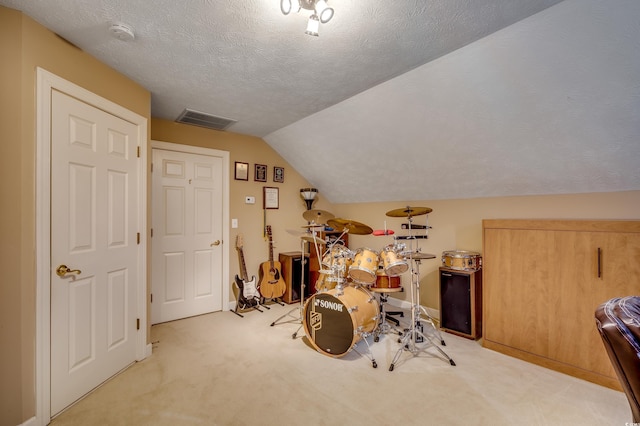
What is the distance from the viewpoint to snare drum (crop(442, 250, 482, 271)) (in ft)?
9.81

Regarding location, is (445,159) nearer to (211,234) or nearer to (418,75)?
(418,75)

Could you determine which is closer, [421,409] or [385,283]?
[421,409]

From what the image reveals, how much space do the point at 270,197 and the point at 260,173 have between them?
0.38 metres

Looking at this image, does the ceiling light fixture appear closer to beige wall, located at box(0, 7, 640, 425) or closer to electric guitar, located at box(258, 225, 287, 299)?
beige wall, located at box(0, 7, 640, 425)

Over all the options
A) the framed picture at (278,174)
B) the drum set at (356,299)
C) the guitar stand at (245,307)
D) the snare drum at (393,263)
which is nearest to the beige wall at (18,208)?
the drum set at (356,299)

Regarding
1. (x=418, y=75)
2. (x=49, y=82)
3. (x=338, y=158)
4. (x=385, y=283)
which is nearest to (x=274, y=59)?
(x=418, y=75)

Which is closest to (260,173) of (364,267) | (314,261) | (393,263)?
(314,261)

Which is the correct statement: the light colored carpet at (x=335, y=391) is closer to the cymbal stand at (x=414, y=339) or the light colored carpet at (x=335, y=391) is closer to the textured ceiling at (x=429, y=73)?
the cymbal stand at (x=414, y=339)

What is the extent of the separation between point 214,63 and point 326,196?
292 cm

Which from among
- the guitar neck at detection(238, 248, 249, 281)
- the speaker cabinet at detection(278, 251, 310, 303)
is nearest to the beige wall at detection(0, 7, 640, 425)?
the guitar neck at detection(238, 248, 249, 281)

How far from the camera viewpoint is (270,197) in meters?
4.30

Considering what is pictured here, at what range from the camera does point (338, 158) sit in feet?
12.5

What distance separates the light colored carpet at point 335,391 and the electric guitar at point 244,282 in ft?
3.25

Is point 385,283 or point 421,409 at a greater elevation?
point 385,283
